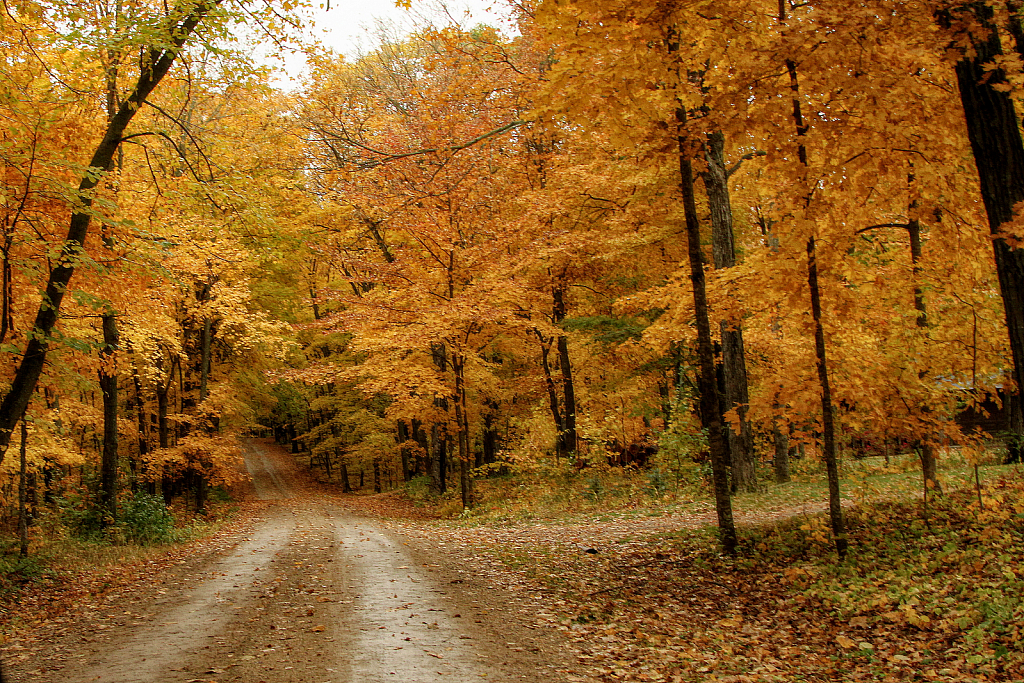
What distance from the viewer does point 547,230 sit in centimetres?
1759

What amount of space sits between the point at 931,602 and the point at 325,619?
6182mm

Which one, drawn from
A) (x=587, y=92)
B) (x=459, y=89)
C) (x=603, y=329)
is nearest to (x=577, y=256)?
(x=603, y=329)

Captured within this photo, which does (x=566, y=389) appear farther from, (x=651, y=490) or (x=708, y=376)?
(x=708, y=376)

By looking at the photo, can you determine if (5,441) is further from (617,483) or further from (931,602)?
(617,483)

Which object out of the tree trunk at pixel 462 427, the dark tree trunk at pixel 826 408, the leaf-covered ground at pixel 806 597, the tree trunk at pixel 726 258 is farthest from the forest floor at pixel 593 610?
the tree trunk at pixel 462 427

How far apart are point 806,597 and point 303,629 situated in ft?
17.7

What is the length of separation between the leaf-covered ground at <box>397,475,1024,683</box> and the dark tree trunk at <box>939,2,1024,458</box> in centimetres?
227

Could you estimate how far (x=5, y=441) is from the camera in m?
8.34

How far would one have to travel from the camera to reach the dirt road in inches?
215

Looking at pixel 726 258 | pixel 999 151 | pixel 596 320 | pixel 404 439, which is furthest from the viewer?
pixel 404 439

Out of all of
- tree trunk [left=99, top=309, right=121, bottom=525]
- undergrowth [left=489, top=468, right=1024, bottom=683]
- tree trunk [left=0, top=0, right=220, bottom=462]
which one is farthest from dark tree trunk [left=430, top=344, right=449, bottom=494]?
tree trunk [left=0, top=0, right=220, bottom=462]

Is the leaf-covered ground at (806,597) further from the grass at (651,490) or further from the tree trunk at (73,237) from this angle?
the tree trunk at (73,237)

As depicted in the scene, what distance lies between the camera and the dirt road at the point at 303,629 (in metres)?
5.47

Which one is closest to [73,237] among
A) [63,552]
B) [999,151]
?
[63,552]
